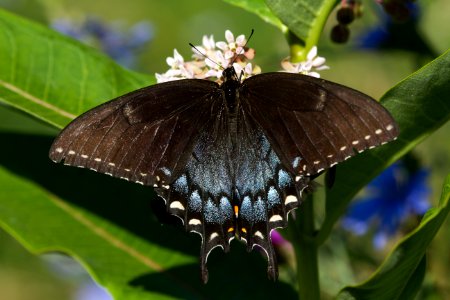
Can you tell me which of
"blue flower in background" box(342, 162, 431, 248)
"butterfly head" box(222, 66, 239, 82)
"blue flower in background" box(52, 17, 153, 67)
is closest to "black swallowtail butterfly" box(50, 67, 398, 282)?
"butterfly head" box(222, 66, 239, 82)

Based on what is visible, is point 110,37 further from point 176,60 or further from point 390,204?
point 176,60

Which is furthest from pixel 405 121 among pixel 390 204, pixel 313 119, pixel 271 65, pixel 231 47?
pixel 271 65

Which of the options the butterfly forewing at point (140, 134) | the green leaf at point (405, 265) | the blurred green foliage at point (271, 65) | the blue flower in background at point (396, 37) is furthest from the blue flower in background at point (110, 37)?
the green leaf at point (405, 265)

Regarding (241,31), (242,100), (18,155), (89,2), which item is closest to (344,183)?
(242,100)

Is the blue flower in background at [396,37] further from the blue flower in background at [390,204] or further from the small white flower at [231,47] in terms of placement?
the small white flower at [231,47]

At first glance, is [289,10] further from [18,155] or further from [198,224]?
[18,155]

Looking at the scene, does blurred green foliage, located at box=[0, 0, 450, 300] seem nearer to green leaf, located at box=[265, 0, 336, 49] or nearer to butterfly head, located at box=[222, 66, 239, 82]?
butterfly head, located at box=[222, 66, 239, 82]
